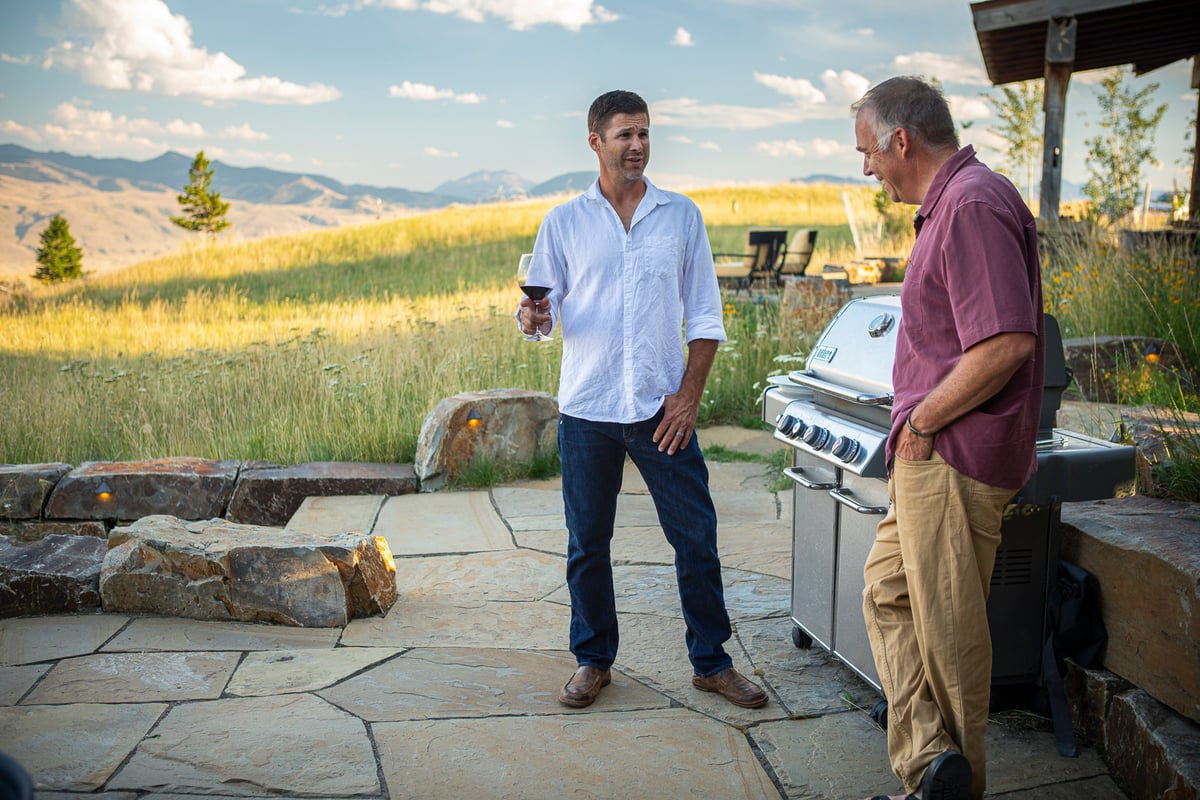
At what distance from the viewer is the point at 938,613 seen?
7.87 feet

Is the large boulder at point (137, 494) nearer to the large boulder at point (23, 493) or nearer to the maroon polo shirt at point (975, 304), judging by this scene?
the large boulder at point (23, 493)

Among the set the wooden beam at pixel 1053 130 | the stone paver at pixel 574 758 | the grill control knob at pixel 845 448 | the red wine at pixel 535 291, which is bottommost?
the stone paver at pixel 574 758

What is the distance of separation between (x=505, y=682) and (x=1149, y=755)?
1962 mm

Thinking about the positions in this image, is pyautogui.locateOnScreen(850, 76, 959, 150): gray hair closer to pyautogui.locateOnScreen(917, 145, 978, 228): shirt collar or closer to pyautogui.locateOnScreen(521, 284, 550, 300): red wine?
pyautogui.locateOnScreen(917, 145, 978, 228): shirt collar

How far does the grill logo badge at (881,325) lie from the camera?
123 inches

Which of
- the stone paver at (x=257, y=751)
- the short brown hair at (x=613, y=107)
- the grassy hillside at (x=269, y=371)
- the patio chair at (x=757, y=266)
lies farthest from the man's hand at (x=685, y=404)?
the patio chair at (x=757, y=266)

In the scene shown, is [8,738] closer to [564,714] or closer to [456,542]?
[564,714]

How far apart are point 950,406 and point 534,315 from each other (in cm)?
134

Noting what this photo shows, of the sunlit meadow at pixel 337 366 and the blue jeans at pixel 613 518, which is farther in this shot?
the sunlit meadow at pixel 337 366

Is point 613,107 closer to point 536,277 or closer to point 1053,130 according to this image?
point 536,277

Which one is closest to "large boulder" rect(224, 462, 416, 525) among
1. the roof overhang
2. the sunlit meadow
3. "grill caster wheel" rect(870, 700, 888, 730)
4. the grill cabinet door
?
the sunlit meadow

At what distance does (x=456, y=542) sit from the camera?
17.1 feet

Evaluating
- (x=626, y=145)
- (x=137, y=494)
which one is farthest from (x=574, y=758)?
(x=137, y=494)

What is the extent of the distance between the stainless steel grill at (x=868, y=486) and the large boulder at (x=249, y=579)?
5.89ft
